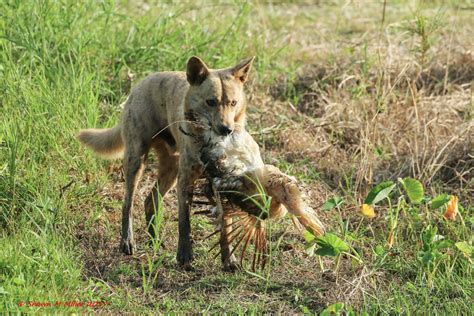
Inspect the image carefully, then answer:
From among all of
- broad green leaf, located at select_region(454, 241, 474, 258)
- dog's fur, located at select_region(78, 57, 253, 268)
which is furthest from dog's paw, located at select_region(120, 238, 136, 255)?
broad green leaf, located at select_region(454, 241, 474, 258)

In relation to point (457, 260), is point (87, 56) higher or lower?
higher

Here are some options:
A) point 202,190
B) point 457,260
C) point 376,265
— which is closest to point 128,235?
point 202,190

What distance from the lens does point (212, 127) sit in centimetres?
618

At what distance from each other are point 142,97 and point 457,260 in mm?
2481

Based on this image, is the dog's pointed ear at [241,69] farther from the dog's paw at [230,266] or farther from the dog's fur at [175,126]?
the dog's paw at [230,266]

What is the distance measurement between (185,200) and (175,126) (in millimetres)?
568

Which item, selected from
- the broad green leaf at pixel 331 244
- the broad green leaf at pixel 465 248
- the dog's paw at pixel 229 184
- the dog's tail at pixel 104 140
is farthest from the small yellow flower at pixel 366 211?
the dog's tail at pixel 104 140

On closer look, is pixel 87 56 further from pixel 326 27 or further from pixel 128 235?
pixel 326 27

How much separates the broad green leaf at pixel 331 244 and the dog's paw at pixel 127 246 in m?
1.50

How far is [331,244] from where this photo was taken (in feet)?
18.7

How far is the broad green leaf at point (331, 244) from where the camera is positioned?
5680 mm

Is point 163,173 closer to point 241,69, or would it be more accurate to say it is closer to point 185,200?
point 185,200

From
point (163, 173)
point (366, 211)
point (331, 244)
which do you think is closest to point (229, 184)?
point (331, 244)

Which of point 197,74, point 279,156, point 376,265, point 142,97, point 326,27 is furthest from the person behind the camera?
point 326,27
